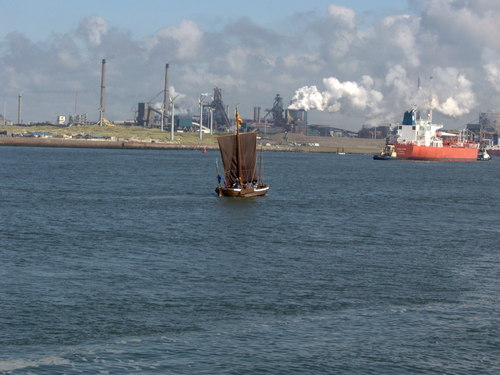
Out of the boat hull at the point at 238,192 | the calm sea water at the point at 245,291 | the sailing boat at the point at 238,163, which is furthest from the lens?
the sailing boat at the point at 238,163

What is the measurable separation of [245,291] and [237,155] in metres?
46.1

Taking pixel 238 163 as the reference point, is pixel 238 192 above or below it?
below

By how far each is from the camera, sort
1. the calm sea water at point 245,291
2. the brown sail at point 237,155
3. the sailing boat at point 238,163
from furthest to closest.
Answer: the brown sail at point 237,155, the sailing boat at point 238,163, the calm sea water at point 245,291

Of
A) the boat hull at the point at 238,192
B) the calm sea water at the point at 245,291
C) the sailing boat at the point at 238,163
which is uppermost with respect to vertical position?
the sailing boat at the point at 238,163

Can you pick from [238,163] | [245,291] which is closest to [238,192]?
[238,163]

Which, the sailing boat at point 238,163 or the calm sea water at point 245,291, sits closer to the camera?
the calm sea water at point 245,291

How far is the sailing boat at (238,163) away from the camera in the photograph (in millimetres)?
81375

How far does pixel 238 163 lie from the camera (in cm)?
8231

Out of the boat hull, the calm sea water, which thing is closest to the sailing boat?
the boat hull

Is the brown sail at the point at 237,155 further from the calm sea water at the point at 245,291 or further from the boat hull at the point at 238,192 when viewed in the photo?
the calm sea water at the point at 245,291

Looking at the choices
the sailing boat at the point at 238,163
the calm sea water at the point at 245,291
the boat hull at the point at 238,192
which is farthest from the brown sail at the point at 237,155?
the calm sea water at the point at 245,291

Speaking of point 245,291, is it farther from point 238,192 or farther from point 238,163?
point 238,163

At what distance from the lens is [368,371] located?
2586cm

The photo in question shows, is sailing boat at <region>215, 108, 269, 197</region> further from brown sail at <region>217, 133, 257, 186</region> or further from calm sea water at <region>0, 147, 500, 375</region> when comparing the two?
calm sea water at <region>0, 147, 500, 375</region>
